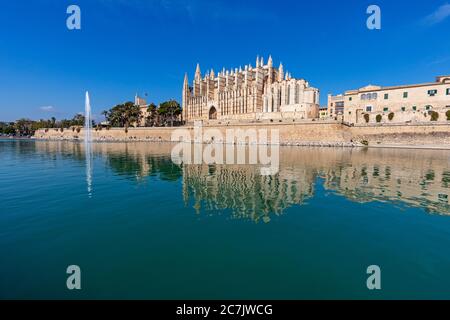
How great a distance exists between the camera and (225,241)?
687 cm

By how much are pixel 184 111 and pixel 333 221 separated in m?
102

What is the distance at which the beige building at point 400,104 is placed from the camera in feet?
147

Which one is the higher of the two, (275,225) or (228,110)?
(228,110)

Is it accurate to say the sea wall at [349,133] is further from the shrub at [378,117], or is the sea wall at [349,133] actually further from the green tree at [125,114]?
the green tree at [125,114]

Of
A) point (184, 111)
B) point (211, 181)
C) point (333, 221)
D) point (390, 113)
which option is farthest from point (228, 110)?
point (333, 221)

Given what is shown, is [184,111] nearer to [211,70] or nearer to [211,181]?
[211,70]

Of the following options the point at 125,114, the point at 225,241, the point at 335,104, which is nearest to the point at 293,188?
the point at 225,241

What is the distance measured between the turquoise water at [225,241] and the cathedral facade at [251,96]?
5669 cm

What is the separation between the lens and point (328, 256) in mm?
6148

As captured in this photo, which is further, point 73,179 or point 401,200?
point 73,179

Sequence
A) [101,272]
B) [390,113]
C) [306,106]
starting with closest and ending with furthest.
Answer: [101,272] → [390,113] → [306,106]

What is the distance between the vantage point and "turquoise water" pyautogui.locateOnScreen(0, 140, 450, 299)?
4949 mm

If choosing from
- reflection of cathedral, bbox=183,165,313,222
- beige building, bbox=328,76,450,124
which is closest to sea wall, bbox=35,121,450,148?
beige building, bbox=328,76,450,124

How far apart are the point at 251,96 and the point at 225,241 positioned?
7981 centimetres
